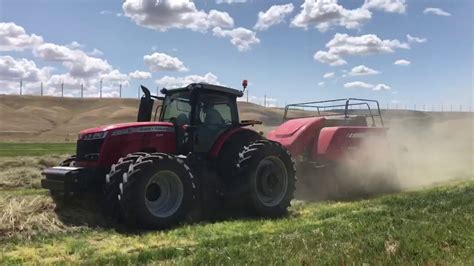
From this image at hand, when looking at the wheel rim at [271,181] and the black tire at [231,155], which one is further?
the wheel rim at [271,181]

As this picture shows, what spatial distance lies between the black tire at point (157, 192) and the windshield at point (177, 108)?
1.44m

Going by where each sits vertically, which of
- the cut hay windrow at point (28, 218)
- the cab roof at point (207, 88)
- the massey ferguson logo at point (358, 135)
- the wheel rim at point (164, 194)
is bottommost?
the cut hay windrow at point (28, 218)

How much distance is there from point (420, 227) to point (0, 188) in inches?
465

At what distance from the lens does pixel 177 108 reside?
427 inches

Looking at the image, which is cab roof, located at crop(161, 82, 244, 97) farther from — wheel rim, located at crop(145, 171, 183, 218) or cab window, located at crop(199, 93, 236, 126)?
wheel rim, located at crop(145, 171, 183, 218)

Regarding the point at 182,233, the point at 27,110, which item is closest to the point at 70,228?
the point at 182,233

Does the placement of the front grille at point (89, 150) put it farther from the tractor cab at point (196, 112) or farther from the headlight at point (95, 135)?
the tractor cab at point (196, 112)

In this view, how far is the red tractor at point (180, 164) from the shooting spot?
880cm

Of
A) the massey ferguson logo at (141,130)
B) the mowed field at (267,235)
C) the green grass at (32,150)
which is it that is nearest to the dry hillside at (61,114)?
the green grass at (32,150)

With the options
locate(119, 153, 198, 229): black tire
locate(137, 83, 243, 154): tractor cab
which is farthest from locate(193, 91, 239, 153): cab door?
locate(119, 153, 198, 229): black tire

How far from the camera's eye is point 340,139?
13.9m

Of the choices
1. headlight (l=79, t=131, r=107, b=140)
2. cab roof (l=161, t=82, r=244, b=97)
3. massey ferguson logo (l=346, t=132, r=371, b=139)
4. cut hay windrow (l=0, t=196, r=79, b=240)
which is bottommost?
cut hay windrow (l=0, t=196, r=79, b=240)

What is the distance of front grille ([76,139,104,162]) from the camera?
944 cm

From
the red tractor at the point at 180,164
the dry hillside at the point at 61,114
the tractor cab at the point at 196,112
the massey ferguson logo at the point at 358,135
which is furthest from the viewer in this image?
the dry hillside at the point at 61,114
